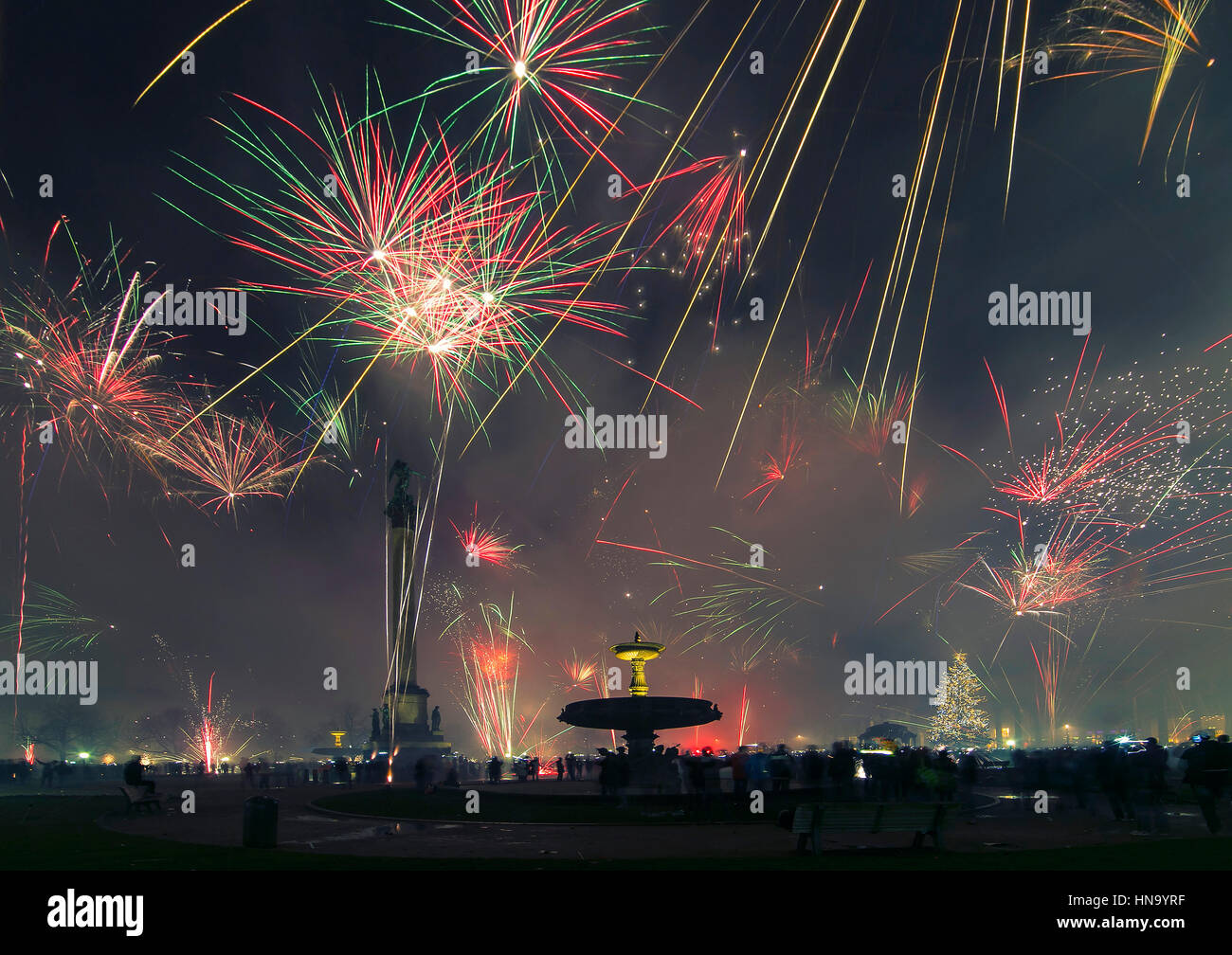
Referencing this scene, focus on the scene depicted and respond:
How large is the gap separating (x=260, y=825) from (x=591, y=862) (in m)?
5.28

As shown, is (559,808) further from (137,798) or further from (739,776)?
(137,798)

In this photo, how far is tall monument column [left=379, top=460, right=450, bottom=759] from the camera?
54.2m

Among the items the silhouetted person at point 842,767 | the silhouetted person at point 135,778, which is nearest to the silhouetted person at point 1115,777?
the silhouetted person at point 842,767

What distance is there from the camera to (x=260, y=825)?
12.8 m

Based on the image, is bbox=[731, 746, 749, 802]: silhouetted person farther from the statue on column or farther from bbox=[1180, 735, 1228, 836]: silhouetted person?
the statue on column

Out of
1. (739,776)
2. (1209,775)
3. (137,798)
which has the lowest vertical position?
(137,798)

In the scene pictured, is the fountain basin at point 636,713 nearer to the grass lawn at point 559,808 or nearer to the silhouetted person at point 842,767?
the grass lawn at point 559,808

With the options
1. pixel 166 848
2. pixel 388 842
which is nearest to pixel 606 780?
pixel 388 842

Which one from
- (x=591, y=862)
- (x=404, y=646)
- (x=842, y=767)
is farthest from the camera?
(x=404, y=646)

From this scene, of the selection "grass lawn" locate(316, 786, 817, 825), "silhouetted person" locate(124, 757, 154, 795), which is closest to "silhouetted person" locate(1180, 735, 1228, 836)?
"grass lawn" locate(316, 786, 817, 825)
